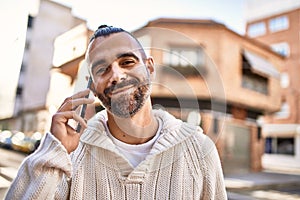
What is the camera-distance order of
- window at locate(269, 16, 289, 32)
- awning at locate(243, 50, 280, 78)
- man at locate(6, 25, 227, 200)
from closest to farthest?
man at locate(6, 25, 227, 200), awning at locate(243, 50, 280, 78), window at locate(269, 16, 289, 32)

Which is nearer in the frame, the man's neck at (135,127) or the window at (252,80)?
the man's neck at (135,127)

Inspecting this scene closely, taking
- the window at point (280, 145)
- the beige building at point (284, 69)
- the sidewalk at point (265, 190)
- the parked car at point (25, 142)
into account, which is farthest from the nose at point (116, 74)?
the window at point (280, 145)

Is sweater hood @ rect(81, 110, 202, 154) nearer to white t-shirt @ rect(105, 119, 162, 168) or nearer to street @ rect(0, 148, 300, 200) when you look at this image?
white t-shirt @ rect(105, 119, 162, 168)

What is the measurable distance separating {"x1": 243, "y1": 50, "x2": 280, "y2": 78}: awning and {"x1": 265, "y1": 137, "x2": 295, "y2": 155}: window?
447 centimetres

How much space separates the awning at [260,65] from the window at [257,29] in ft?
6.09

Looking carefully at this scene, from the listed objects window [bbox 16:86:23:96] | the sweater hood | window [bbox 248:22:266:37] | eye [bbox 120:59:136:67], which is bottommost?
the sweater hood

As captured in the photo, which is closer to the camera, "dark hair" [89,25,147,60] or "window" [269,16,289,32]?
"dark hair" [89,25,147,60]

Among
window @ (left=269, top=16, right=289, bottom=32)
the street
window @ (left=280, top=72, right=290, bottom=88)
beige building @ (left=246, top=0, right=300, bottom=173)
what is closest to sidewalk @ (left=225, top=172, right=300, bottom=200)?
the street

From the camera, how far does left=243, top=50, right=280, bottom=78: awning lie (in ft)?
21.0

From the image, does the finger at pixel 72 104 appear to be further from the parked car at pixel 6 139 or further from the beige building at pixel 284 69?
the beige building at pixel 284 69

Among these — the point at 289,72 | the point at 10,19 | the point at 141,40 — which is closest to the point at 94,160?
the point at 141,40

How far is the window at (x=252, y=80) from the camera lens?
6.57m

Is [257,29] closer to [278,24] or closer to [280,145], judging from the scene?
[278,24]


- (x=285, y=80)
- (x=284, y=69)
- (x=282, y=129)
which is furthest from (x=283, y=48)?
(x=282, y=129)
